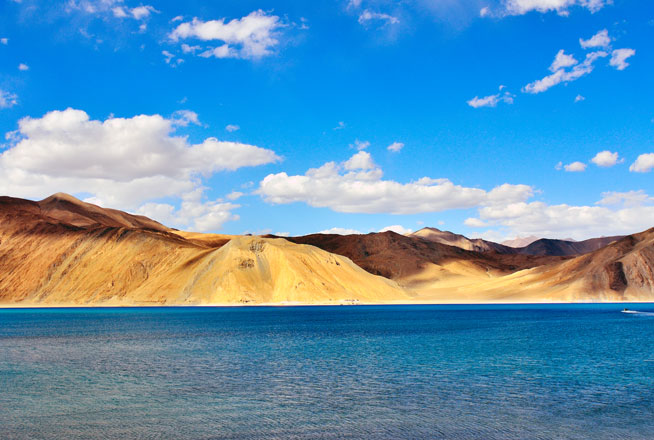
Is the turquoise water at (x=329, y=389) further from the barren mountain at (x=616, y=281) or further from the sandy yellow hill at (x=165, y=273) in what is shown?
the barren mountain at (x=616, y=281)

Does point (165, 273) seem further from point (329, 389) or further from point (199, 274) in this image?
point (329, 389)

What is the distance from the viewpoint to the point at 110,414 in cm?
2741

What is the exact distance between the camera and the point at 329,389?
33.7 m

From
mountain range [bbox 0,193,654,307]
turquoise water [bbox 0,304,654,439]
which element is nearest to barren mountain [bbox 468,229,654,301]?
mountain range [bbox 0,193,654,307]

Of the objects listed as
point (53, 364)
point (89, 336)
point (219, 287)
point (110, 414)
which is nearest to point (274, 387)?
point (110, 414)

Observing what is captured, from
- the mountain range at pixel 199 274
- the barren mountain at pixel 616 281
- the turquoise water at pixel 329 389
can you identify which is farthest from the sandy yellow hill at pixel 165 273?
the turquoise water at pixel 329 389

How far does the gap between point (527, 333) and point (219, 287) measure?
101 meters

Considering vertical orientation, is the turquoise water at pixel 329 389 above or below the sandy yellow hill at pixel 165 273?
below

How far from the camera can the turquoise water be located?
81.9 ft

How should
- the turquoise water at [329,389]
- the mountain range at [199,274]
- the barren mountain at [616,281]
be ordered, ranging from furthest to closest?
the barren mountain at [616,281]
the mountain range at [199,274]
the turquoise water at [329,389]

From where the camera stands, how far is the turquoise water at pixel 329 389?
25.0 meters

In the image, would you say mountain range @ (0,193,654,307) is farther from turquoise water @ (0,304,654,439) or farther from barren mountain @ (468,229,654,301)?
turquoise water @ (0,304,654,439)

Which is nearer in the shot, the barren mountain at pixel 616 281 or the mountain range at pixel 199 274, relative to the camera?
the mountain range at pixel 199 274

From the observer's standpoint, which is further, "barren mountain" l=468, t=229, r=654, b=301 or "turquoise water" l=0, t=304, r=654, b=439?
"barren mountain" l=468, t=229, r=654, b=301
